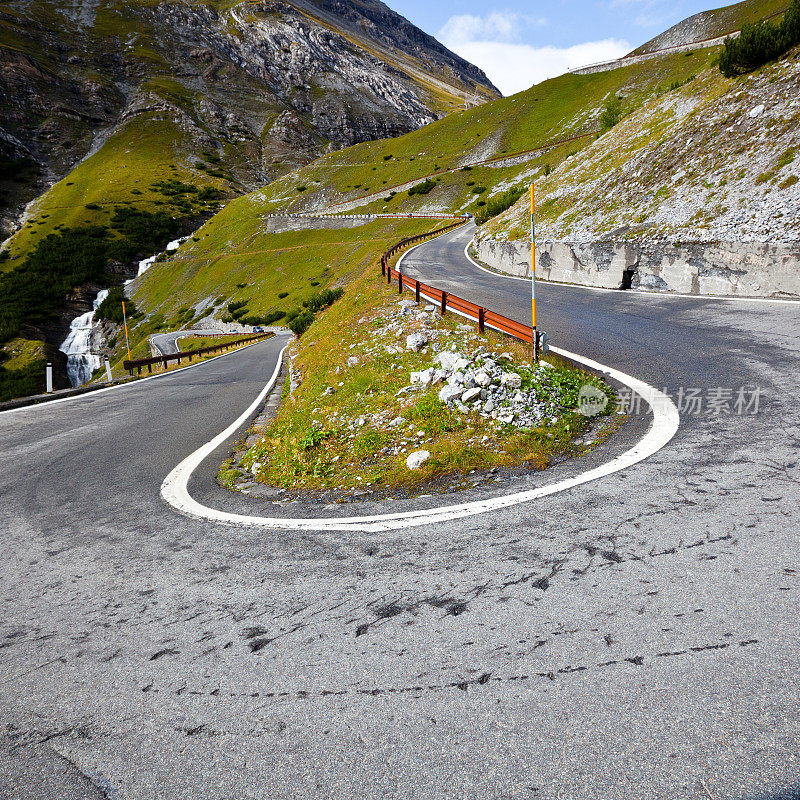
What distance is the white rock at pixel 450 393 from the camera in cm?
689

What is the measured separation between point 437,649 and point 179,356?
27196 mm

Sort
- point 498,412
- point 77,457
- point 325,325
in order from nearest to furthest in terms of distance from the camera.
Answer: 1. point 498,412
2. point 77,457
3. point 325,325

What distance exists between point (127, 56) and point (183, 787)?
251 metres

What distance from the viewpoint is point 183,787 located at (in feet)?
6.81

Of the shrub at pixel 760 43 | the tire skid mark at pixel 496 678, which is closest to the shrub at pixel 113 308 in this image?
the shrub at pixel 760 43

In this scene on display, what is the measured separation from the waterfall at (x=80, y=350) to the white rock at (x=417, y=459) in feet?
216

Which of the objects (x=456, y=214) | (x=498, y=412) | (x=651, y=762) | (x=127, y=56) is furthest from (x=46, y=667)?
(x=127, y=56)

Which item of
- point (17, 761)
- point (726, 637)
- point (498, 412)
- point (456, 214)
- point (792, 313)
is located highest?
point (456, 214)

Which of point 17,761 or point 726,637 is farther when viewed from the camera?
point 726,637

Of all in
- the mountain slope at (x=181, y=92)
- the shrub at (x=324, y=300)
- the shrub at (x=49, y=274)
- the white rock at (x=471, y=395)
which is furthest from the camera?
the mountain slope at (x=181, y=92)

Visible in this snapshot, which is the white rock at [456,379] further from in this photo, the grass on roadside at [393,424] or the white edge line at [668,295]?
the white edge line at [668,295]

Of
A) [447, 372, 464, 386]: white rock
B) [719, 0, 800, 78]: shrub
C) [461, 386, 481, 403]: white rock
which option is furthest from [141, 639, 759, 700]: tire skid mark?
[719, 0, 800, 78]: shrub

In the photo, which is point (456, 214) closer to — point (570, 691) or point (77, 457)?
point (77, 457)

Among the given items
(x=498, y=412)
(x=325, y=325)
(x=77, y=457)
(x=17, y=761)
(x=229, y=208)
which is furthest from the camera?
(x=229, y=208)
